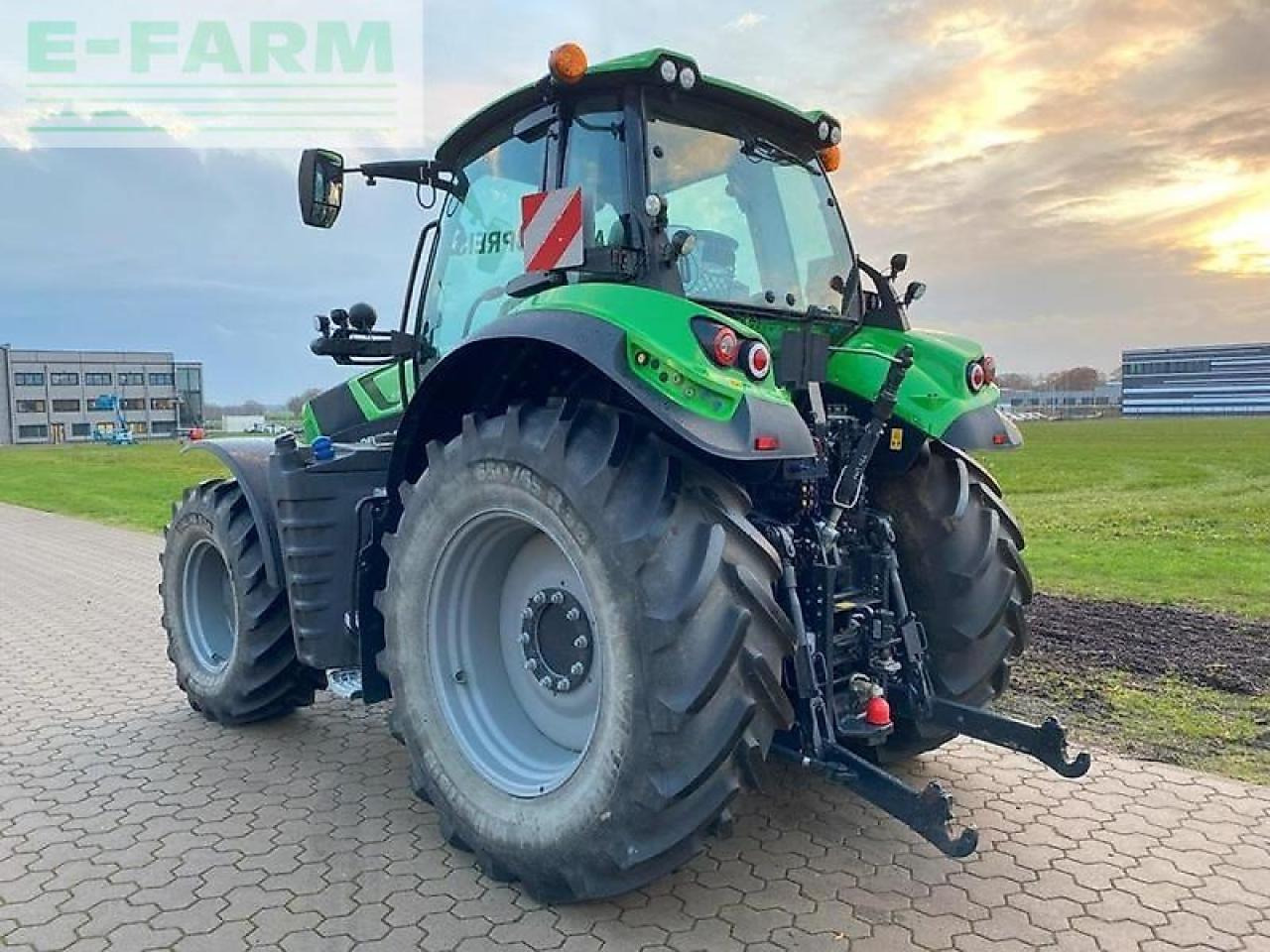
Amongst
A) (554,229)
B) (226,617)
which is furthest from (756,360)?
(226,617)

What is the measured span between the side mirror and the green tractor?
0.01 metres

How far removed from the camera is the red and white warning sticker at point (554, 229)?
3.51m

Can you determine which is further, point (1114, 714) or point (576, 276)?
point (1114, 714)

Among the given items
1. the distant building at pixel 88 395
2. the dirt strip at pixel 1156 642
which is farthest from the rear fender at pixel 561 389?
the distant building at pixel 88 395

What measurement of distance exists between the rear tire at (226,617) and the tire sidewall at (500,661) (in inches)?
59.7

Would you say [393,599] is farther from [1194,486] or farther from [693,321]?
[1194,486]

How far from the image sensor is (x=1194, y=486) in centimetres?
2098

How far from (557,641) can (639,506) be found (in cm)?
83

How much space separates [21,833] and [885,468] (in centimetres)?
385

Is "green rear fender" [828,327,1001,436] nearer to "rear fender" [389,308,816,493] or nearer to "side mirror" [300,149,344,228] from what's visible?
"rear fender" [389,308,816,493]

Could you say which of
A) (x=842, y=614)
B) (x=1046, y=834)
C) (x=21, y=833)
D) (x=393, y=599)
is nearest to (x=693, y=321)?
(x=842, y=614)

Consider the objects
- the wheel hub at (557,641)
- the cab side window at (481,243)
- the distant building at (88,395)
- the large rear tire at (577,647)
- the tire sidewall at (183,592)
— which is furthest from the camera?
the distant building at (88,395)

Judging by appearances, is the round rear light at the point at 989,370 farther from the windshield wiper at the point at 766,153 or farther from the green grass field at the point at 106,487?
the green grass field at the point at 106,487

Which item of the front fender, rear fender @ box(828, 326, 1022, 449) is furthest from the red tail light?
the front fender
